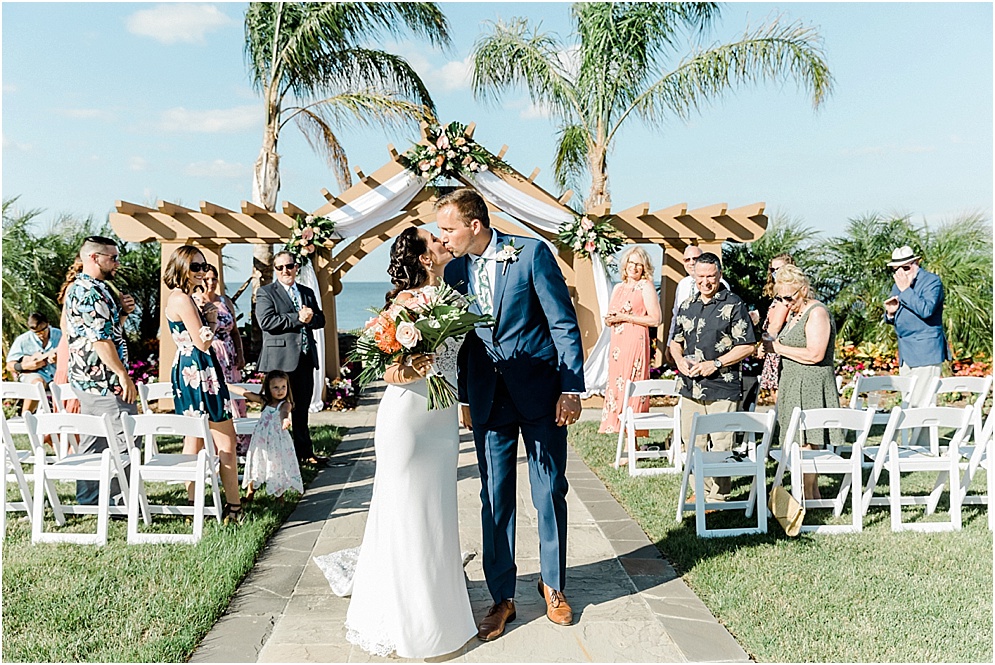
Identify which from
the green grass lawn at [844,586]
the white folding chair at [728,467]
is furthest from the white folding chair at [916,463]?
the white folding chair at [728,467]

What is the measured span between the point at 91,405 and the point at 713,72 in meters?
12.7

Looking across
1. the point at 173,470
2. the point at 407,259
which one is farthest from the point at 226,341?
the point at 407,259

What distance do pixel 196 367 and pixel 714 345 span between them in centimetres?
365

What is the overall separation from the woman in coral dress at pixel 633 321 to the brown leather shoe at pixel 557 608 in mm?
4407

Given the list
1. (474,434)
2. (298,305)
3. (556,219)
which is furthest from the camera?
(556,219)

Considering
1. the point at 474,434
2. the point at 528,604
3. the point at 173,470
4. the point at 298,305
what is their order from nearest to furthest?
the point at 474,434 → the point at 528,604 → the point at 173,470 → the point at 298,305

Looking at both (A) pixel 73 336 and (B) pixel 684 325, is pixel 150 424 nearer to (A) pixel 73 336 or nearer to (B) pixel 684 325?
(A) pixel 73 336

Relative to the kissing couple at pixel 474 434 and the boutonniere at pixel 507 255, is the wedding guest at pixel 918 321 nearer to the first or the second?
the kissing couple at pixel 474 434

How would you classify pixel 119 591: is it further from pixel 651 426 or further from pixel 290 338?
pixel 651 426

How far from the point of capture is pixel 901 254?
321 inches

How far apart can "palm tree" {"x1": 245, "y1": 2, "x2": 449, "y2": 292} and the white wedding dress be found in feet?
38.1

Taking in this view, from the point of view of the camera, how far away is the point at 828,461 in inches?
209

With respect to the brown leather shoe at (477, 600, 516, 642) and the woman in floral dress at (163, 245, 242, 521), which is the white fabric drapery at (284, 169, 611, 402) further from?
the brown leather shoe at (477, 600, 516, 642)

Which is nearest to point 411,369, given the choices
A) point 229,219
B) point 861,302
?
point 229,219
